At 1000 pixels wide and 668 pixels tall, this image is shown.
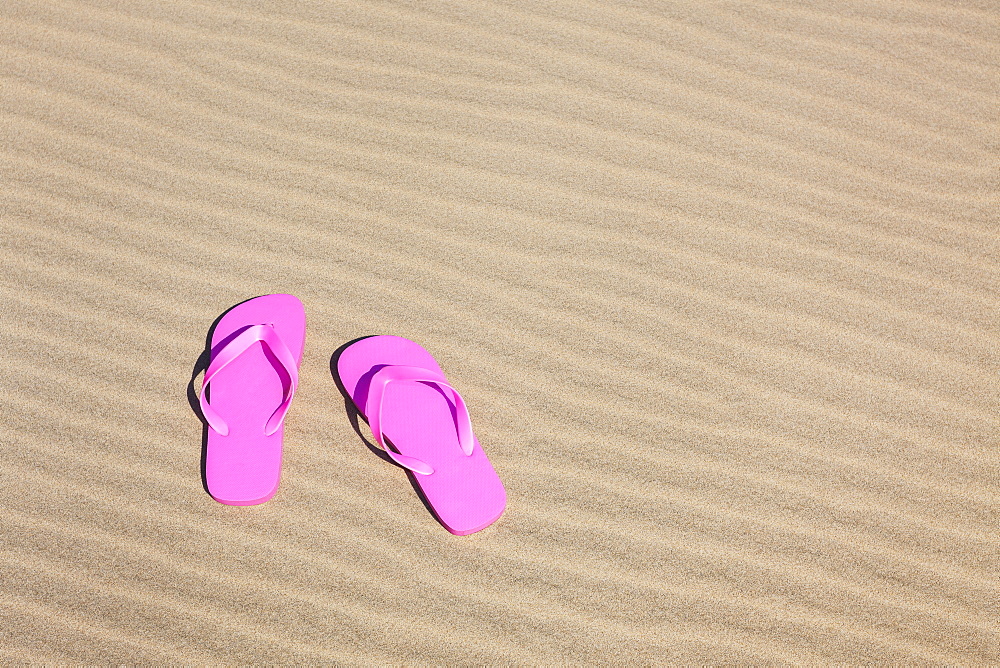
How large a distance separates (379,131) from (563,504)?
1699mm

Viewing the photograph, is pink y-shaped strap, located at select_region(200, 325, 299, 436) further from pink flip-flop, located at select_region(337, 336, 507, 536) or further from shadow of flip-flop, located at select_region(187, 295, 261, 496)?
pink flip-flop, located at select_region(337, 336, 507, 536)

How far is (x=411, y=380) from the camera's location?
2670 mm

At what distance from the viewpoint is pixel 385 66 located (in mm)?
3426

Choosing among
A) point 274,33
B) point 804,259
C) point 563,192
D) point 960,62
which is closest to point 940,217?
point 804,259

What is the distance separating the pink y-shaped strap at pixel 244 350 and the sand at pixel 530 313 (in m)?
0.12

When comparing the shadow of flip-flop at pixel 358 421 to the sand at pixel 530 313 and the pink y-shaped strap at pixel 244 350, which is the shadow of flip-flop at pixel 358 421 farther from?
the pink y-shaped strap at pixel 244 350

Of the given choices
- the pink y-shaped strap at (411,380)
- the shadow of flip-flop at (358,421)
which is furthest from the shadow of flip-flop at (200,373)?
the pink y-shaped strap at (411,380)

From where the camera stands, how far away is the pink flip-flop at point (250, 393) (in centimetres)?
255

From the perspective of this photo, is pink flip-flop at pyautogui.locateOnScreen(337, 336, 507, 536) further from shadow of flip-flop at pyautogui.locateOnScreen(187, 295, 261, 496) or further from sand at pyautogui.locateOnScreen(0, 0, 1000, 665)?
shadow of flip-flop at pyautogui.locateOnScreen(187, 295, 261, 496)

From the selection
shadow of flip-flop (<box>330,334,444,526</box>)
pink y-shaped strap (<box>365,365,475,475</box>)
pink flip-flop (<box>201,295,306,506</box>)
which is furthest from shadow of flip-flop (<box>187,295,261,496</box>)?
pink y-shaped strap (<box>365,365,475,475</box>)

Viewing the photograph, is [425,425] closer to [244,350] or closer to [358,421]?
[358,421]

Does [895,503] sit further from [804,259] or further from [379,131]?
[379,131]

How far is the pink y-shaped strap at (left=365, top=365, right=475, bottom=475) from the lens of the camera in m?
2.55

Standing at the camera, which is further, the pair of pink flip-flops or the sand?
the pair of pink flip-flops
